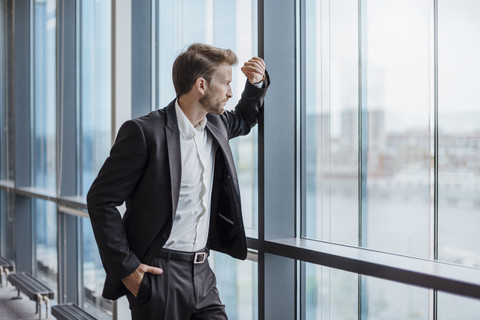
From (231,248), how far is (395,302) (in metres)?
0.71

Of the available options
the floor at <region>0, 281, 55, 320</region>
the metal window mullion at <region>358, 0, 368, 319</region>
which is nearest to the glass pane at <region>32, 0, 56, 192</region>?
the floor at <region>0, 281, 55, 320</region>

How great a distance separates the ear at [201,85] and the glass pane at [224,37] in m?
0.66

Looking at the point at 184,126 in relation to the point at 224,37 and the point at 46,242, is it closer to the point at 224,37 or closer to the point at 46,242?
the point at 224,37

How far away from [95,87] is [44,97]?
1369 millimetres

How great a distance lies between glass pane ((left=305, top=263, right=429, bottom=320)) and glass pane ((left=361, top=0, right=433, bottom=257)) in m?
0.18

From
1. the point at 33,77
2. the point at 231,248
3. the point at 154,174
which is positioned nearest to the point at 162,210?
the point at 154,174

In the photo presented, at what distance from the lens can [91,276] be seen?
4.29 meters

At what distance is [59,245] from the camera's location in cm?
445

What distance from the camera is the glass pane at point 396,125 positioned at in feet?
6.71

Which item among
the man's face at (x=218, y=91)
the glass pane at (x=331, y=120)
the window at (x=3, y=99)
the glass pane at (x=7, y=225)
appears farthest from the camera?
the window at (x=3, y=99)

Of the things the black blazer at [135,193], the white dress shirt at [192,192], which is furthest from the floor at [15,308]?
the white dress shirt at [192,192]

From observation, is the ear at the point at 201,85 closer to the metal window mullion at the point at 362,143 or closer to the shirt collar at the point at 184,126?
the shirt collar at the point at 184,126

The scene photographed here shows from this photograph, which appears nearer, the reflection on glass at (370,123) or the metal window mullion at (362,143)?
the reflection on glass at (370,123)

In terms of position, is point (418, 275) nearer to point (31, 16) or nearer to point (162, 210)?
point (162, 210)
